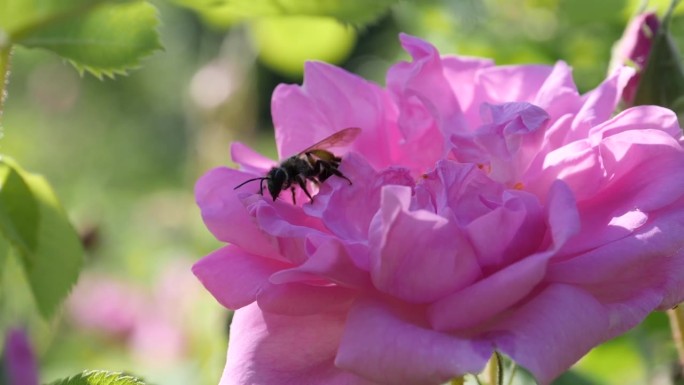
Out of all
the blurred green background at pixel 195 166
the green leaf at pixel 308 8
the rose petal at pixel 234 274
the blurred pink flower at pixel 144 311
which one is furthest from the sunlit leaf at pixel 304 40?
the rose petal at pixel 234 274

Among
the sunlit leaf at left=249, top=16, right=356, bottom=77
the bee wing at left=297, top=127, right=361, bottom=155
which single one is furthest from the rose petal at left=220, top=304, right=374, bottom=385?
the sunlit leaf at left=249, top=16, right=356, bottom=77

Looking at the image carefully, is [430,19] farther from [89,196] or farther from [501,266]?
[89,196]

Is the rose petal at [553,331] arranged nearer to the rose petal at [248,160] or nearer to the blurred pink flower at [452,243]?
the blurred pink flower at [452,243]

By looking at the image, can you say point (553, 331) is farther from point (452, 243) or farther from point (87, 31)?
point (87, 31)

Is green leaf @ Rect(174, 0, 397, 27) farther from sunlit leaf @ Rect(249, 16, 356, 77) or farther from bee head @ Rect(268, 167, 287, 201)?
sunlit leaf @ Rect(249, 16, 356, 77)

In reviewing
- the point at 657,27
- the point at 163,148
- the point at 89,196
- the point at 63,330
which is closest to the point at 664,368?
the point at 657,27
